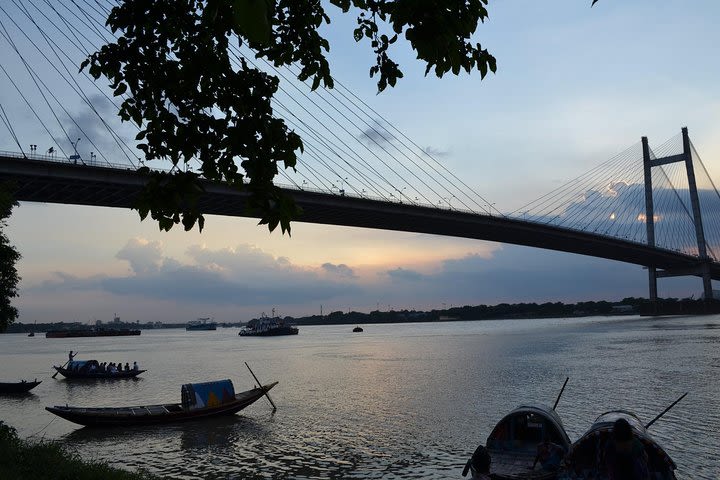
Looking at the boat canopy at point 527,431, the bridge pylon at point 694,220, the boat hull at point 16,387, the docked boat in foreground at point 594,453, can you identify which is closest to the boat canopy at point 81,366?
the boat hull at point 16,387

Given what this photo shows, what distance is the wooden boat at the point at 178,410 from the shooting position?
23.6m

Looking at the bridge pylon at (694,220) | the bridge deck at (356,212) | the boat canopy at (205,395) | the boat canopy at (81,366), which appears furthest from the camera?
the bridge pylon at (694,220)

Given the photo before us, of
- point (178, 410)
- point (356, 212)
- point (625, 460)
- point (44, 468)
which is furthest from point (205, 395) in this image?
point (356, 212)

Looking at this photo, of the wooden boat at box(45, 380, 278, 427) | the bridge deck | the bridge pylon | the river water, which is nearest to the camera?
the river water

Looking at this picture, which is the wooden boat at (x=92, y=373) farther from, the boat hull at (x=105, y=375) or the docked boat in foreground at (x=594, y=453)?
the docked boat in foreground at (x=594, y=453)

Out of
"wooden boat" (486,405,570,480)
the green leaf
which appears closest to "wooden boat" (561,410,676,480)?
"wooden boat" (486,405,570,480)

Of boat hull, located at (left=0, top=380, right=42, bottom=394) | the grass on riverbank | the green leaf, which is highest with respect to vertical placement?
the green leaf

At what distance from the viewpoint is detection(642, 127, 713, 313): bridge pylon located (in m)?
109

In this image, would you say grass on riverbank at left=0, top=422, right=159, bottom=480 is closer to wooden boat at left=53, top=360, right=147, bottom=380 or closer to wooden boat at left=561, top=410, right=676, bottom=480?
wooden boat at left=561, top=410, right=676, bottom=480

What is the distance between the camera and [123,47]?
205 inches

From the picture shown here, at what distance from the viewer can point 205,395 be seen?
86.0ft

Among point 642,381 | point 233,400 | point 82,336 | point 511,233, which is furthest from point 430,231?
point 82,336

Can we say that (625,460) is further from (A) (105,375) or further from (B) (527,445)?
(A) (105,375)

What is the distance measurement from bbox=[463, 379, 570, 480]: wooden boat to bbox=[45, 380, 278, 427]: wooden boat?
49.3 feet
